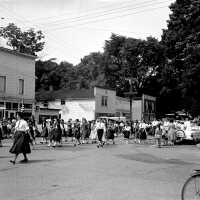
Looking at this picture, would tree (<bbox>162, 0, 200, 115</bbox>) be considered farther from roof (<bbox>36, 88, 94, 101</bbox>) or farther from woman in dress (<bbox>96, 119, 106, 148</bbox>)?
woman in dress (<bbox>96, 119, 106, 148</bbox>)

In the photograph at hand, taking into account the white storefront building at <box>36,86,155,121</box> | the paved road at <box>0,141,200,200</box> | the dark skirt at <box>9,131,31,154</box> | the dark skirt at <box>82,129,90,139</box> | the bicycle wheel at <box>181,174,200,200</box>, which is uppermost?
the white storefront building at <box>36,86,155,121</box>

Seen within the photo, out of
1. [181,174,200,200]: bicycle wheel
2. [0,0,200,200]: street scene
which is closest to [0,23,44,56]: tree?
[0,0,200,200]: street scene

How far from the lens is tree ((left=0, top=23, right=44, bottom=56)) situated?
63.8 metres

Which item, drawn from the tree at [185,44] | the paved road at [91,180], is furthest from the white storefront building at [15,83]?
the paved road at [91,180]

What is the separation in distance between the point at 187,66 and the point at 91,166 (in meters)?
29.5

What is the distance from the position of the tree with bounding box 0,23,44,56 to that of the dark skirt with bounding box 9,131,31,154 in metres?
50.4

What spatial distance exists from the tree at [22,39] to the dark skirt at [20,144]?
1985 inches

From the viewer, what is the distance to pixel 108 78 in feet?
259

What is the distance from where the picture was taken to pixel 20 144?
1490cm

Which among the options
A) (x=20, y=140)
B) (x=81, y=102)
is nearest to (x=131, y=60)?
(x=81, y=102)

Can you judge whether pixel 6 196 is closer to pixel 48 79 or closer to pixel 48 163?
pixel 48 163

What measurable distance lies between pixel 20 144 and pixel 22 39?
172ft

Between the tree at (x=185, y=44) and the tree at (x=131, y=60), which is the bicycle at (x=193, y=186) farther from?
the tree at (x=131, y=60)

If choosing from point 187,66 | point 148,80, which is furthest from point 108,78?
point 187,66
